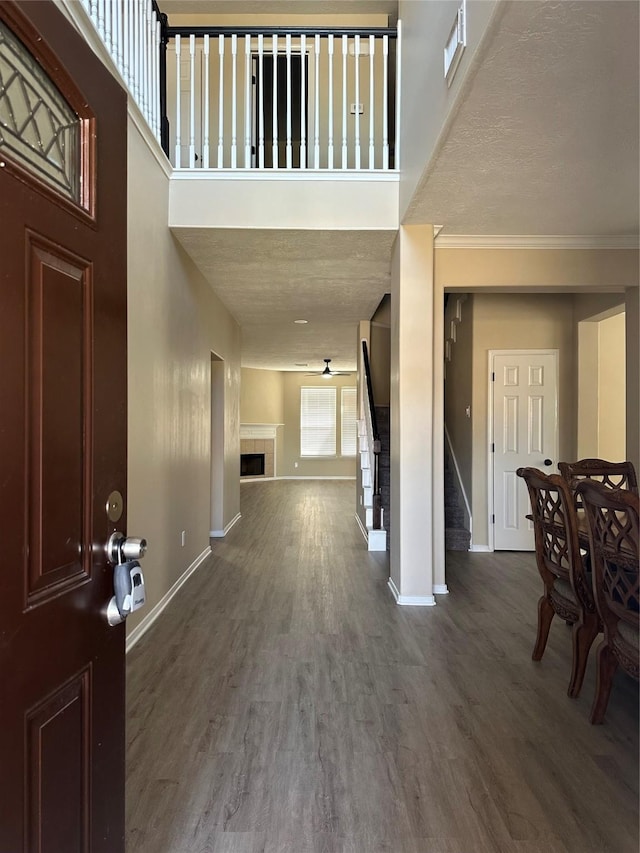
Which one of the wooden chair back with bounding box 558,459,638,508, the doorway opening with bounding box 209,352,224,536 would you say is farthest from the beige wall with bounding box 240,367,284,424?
the wooden chair back with bounding box 558,459,638,508

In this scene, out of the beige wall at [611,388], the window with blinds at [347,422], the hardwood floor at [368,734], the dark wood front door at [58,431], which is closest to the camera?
the dark wood front door at [58,431]

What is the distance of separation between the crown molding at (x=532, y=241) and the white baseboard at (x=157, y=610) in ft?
10.7

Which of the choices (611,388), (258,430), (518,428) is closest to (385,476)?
(518,428)

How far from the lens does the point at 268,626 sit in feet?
9.84

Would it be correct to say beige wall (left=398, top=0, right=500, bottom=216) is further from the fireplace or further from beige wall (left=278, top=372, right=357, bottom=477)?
beige wall (left=278, top=372, right=357, bottom=477)

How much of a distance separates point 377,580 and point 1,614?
3.49 metres

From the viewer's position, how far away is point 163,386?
3.22 meters

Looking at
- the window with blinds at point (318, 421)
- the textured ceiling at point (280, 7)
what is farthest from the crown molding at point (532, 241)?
the window with blinds at point (318, 421)

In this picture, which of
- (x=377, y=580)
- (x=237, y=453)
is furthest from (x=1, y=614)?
(x=237, y=453)

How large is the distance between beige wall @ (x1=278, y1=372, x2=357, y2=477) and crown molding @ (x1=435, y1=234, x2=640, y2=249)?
8.50 m

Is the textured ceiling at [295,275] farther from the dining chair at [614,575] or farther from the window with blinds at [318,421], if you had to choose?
the window with blinds at [318,421]

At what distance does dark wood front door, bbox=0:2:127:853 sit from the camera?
0.77 metres

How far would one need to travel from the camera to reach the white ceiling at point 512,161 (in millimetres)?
1557

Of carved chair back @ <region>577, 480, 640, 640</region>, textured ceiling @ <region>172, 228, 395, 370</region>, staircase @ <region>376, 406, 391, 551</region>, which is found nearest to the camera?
carved chair back @ <region>577, 480, 640, 640</region>
